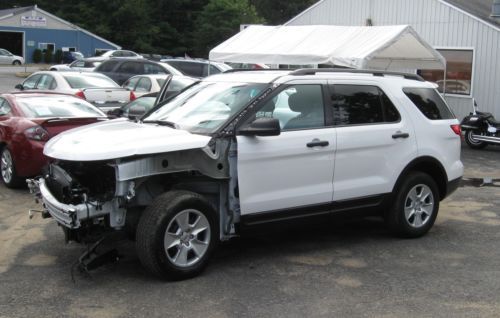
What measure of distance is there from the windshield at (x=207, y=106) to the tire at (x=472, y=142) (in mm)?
10638

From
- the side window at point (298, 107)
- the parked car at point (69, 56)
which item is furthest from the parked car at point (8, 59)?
the side window at point (298, 107)

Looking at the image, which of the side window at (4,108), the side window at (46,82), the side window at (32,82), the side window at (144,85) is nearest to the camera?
the side window at (4,108)

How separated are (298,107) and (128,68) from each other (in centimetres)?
1736

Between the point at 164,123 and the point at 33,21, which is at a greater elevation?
the point at 33,21

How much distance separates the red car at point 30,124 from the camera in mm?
8492

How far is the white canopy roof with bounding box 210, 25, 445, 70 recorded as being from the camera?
13.2 metres

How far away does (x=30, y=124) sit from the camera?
8609mm

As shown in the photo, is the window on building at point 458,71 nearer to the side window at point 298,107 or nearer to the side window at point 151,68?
the side window at point 151,68

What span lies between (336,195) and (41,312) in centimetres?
289

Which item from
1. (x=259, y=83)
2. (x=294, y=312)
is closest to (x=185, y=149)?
(x=259, y=83)

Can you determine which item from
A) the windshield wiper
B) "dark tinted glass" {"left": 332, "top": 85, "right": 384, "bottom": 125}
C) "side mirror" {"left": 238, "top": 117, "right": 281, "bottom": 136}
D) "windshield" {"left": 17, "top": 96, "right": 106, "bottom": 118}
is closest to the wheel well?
"dark tinted glass" {"left": 332, "top": 85, "right": 384, "bottom": 125}

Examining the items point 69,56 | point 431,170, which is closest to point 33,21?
point 69,56

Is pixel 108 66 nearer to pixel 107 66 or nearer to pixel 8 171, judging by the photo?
pixel 107 66

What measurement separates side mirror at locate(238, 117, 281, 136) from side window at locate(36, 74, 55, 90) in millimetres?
10106
